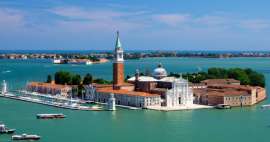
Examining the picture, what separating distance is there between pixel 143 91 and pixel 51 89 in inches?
193

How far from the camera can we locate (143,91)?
22.6m

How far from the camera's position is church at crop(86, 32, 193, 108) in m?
21.0

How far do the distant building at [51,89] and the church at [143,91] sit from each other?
1.65 meters

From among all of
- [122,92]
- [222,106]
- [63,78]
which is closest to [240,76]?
[222,106]

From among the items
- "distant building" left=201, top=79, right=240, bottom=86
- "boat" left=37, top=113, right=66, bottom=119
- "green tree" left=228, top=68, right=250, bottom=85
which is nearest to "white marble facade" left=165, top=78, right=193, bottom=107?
"distant building" left=201, top=79, right=240, bottom=86

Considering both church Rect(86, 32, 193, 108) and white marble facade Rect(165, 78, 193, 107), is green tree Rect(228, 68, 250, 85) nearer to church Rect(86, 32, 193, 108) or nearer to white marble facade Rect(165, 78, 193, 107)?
church Rect(86, 32, 193, 108)

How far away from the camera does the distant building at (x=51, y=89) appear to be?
25.0 m

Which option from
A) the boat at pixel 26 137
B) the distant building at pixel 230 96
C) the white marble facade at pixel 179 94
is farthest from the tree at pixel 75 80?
the boat at pixel 26 137

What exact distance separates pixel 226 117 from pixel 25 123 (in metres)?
5.81

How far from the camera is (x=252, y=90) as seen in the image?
72.6 feet

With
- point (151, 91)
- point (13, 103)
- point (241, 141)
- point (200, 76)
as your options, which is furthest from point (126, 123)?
point (200, 76)

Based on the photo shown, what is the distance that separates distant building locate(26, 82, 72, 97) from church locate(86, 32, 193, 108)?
165 centimetres

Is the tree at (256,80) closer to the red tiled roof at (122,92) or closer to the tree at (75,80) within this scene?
the red tiled roof at (122,92)

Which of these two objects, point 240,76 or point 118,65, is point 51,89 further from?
point 240,76
